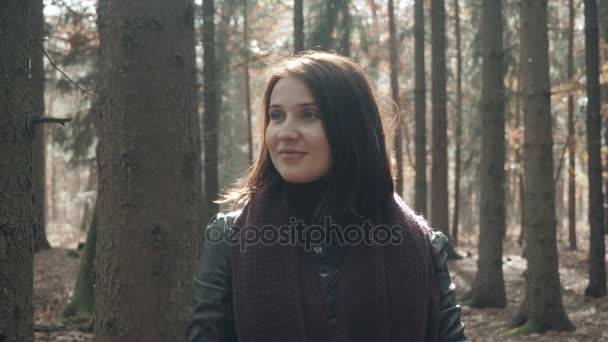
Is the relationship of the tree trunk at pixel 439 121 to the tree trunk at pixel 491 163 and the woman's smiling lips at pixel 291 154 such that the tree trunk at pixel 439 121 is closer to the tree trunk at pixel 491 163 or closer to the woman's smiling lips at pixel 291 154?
the tree trunk at pixel 491 163

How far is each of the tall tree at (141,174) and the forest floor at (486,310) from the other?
4.81m

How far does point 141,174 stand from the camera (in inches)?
122

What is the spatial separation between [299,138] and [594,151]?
9.52 meters

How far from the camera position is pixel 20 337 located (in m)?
2.79

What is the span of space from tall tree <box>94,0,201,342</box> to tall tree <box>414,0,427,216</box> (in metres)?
12.2

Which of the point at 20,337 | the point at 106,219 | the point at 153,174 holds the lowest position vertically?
the point at 20,337

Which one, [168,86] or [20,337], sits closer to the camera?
[20,337]

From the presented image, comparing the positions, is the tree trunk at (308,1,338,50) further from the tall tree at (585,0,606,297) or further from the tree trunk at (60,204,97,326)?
the tree trunk at (60,204,97,326)

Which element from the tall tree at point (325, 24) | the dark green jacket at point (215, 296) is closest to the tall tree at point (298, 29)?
the tall tree at point (325, 24)

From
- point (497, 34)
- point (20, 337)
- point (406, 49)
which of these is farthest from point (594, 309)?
point (406, 49)

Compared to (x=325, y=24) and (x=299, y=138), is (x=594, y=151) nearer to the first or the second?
(x=325, y=24)

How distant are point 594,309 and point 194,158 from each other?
8.72 meters

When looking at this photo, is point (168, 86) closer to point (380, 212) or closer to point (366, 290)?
point (380, 212)

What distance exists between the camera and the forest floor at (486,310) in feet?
27.2
